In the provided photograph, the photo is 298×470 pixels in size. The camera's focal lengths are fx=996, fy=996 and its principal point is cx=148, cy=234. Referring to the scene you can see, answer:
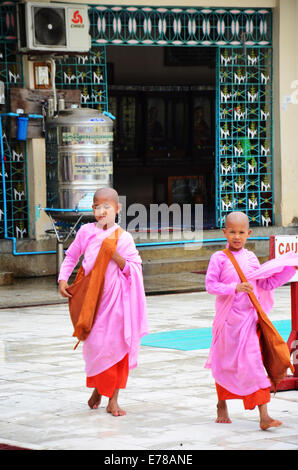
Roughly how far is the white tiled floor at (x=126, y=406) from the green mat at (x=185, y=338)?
0.20 meters

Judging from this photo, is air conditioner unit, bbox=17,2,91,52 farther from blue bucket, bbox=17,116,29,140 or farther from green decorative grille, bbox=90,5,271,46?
blue bucket, bbox=17,116,29,140

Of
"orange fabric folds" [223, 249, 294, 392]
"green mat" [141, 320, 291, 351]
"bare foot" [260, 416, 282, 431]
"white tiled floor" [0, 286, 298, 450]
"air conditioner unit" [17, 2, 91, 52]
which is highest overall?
"air conditioner unit" [17, 2, 91, 52]

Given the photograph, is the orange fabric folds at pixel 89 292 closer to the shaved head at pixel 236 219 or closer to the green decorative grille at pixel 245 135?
the shaved head at pixel 236 219

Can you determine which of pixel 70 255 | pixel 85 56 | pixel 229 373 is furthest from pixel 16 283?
pixel 229 373

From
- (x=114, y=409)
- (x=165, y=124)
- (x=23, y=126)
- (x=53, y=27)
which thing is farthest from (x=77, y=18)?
(x=114, y=409)

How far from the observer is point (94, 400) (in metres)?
7.29

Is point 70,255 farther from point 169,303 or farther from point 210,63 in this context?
point 210,63

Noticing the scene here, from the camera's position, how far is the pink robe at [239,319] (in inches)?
263

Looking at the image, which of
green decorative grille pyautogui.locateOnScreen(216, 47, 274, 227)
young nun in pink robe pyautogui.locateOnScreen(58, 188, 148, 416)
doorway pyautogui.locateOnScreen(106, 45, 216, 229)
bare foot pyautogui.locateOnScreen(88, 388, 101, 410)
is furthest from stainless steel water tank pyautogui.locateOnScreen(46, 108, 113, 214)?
doorway pyautogui.locateOnScreen(106, 45, 216, 229)

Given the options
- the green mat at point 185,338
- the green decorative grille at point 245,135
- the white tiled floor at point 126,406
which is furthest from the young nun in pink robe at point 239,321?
the green decorative grille at point 245,135

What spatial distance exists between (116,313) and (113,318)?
1.7 inches

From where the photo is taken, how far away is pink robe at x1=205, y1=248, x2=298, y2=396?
668 centimetres

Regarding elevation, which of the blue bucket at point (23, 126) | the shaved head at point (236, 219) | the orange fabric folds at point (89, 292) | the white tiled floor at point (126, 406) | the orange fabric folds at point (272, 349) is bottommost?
the white tiled floor at point (126, 406)
